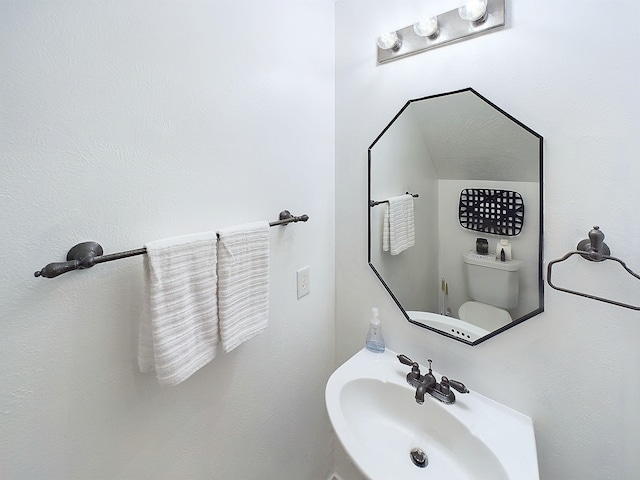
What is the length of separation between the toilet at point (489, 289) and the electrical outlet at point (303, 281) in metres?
0.59

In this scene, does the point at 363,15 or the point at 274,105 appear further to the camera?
the point at 363,15

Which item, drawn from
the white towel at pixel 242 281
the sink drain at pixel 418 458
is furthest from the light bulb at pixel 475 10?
the sink drain at pixel 418 458

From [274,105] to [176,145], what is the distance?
0.40m

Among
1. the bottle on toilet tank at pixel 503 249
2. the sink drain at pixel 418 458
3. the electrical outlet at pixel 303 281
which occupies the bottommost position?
the sink drain at pixel 418 458

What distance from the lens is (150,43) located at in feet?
2.34

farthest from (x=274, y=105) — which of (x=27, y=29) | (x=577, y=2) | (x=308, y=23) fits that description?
(x=577, y=2)

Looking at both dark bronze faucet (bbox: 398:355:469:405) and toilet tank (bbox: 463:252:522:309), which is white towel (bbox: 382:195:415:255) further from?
dark bronze faucet (bbox: 398:355:469:405)

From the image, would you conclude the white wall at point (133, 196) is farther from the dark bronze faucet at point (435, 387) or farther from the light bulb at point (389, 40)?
the dark bronze faucet at point (435, 387)

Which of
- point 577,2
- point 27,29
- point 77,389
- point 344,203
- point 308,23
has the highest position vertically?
point 308,23

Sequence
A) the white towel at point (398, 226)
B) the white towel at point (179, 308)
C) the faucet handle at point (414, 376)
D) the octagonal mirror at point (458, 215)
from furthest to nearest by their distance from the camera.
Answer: the white towel at point (398, 226) → the faucet handle at point (414, 376) → the octagonal mirror at point (458, 215) → the white towel at point (179, 308)

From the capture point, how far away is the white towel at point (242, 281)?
0.82 m

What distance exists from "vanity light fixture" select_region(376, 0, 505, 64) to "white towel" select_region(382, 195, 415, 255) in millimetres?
523

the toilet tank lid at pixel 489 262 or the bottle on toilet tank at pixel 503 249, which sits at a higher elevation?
the bottle on toilet tank at pixel 503 249

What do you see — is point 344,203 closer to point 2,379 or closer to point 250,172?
point 250,172
